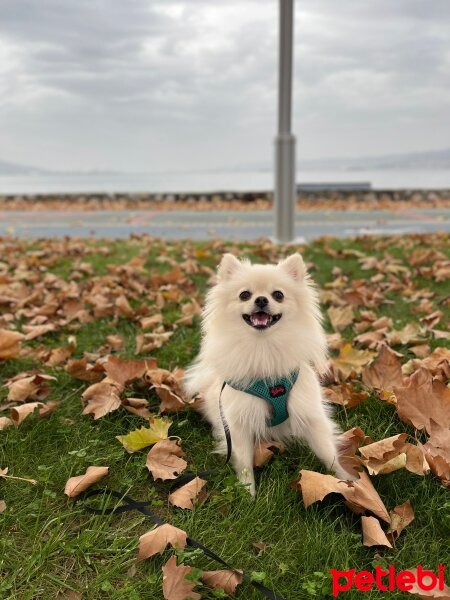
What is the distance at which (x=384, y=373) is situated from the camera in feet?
9.93

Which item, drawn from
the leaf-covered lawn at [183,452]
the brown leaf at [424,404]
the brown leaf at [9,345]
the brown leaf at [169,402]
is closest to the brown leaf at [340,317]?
the leaf-covered lawn at [183,452]

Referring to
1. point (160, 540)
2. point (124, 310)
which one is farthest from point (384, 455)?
point (124, 310)

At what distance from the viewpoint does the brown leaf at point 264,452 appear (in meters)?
2.41

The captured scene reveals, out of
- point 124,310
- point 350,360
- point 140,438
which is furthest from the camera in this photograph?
point 124,310

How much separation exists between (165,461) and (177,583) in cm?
70

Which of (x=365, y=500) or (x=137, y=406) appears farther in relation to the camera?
(x=137, y=406)

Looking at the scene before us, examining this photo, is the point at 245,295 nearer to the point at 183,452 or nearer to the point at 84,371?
the point at 183,452

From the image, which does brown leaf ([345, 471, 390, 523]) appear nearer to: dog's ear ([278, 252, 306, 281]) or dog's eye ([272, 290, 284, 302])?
dog's eye ([272, 290, 284, 302])

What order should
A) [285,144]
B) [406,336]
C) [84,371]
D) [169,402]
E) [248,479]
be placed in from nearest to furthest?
[248,479], [169,402], [84,371], [406,336], [285,144]

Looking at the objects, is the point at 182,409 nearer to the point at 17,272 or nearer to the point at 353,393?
the point at 353,393

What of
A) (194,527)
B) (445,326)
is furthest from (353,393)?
(445,326)

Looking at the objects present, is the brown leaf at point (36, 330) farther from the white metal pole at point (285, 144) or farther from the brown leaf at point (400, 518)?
the white metal pole at point (285, 144)

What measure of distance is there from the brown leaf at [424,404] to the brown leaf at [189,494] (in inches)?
40.9

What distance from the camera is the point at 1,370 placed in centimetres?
347
